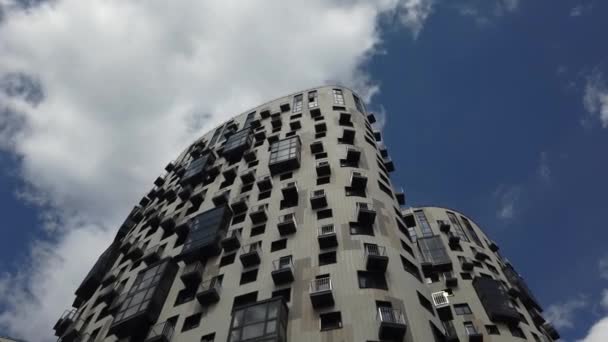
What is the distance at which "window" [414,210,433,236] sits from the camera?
57719 millimetres

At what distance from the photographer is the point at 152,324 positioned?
104 feet

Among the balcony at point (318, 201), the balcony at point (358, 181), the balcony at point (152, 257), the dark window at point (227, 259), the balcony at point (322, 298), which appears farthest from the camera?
the balcony at point (152, 257)

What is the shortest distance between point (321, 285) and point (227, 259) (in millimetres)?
9093

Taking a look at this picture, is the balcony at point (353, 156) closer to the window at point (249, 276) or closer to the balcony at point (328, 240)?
the balcony at point (328, 240)

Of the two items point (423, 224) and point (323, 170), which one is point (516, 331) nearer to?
point (423, 224)

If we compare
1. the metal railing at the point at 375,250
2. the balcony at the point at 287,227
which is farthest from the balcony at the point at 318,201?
the metal railing at the point at 375,250

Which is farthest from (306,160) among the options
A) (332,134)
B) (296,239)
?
(296,239)

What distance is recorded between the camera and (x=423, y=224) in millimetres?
59375

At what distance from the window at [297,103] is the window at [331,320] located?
97.6 ft

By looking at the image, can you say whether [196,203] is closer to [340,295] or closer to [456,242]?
[340,295]

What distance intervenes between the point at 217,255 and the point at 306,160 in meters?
11.6

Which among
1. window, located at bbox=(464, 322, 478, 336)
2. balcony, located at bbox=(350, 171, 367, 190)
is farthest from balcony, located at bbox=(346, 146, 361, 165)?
window, located at bbox=(464, 322, 478, 336)

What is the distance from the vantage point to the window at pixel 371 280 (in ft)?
91.4

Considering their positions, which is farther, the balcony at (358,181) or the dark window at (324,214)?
the balcony at (358,181)
